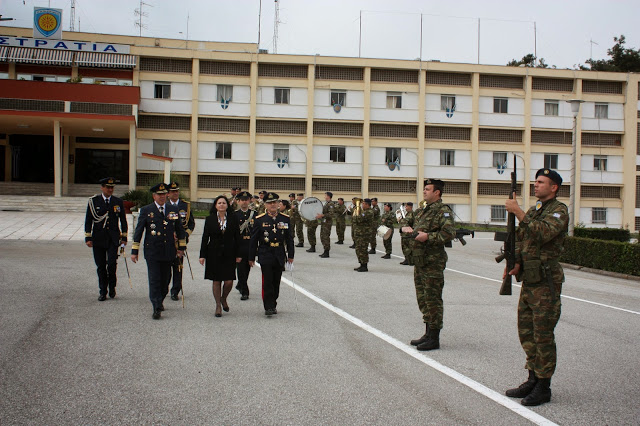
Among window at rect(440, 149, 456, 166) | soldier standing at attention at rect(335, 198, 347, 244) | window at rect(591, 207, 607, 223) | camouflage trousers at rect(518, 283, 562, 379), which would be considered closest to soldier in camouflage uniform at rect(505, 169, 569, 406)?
camouflage trousers at rect(518, 283, 562, 379)

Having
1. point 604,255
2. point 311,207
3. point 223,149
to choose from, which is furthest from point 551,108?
point 311,207

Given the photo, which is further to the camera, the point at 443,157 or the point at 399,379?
the point at 443,157

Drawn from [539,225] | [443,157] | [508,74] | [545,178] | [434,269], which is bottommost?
[434,269]

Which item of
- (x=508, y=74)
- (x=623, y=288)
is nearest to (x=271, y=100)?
(x=508, y=74)

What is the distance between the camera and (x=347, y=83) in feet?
152

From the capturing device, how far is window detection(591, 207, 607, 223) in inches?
1932

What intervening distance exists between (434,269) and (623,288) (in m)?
10.0

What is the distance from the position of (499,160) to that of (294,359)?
4567 centimetres

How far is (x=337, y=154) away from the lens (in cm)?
4697

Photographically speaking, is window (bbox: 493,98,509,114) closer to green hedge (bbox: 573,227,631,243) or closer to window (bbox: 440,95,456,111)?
window (bbox: 440,95,456,111)

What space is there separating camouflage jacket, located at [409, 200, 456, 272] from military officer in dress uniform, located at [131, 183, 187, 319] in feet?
12.9

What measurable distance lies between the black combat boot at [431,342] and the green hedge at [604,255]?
38.2ft

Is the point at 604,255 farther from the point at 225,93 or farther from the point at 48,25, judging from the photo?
the point at 48,25

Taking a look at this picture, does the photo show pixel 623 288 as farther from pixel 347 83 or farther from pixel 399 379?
pixel 347 83
